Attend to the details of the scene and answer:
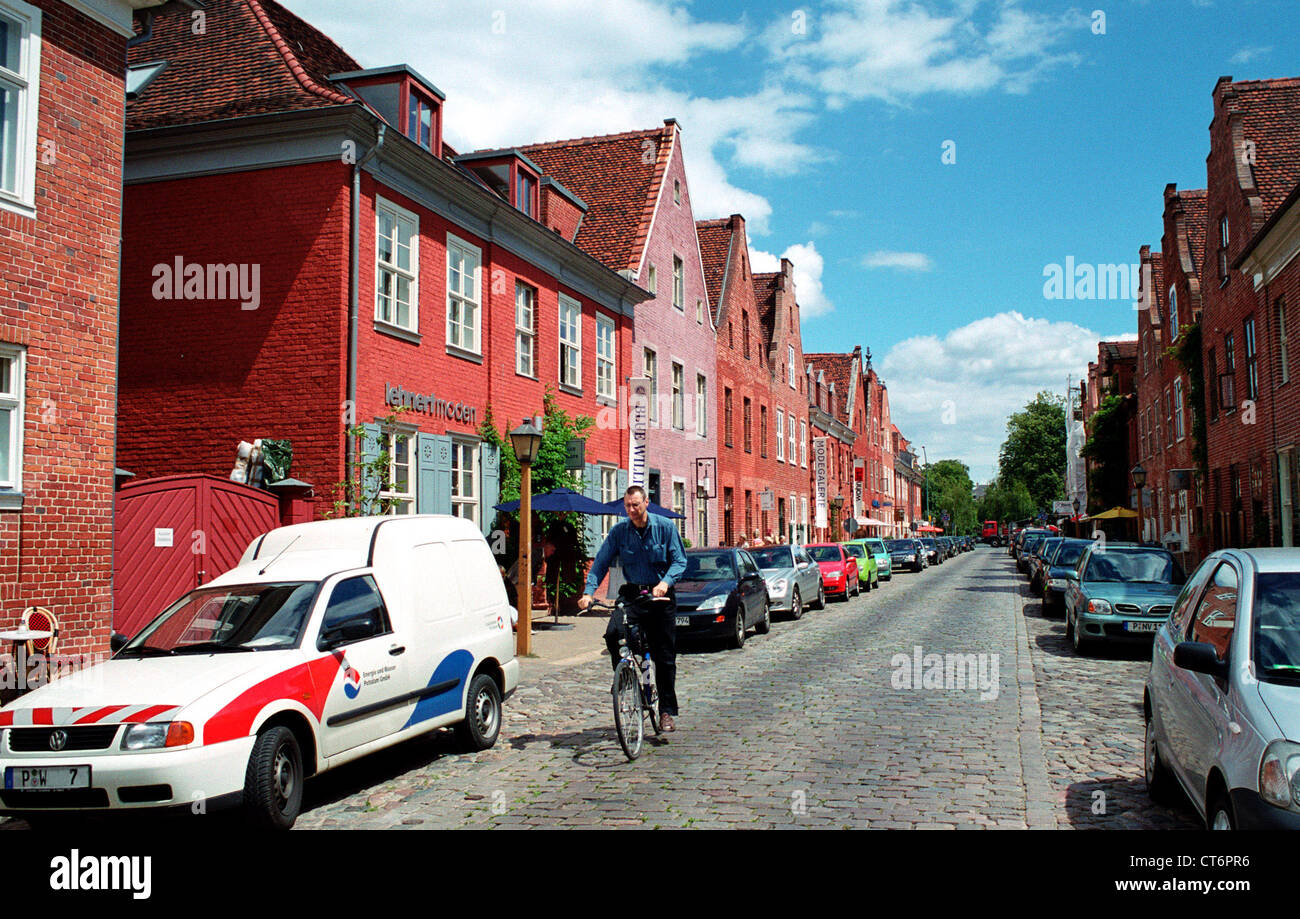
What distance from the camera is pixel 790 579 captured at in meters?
20.8

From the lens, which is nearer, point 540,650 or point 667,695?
point 667,695

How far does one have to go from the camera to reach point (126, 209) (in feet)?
52.2

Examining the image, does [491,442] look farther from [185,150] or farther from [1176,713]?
[1176,713]

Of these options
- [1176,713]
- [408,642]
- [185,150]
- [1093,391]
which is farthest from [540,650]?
[1093,391]

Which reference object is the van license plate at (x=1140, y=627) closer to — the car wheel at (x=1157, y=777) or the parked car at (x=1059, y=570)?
the parked car at (x=1059, y=570)

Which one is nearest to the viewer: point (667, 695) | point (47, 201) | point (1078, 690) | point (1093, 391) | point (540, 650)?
point (667, 695)

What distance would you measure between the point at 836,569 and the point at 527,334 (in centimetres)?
1086

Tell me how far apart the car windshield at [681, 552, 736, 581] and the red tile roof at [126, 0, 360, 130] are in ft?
28.4

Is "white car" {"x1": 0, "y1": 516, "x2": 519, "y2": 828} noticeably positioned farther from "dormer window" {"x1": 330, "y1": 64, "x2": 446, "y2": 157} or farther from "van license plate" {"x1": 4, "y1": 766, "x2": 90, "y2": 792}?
"dormer window" {"x1": 330, "y1": 64, "x2": 446, "y2": 157}

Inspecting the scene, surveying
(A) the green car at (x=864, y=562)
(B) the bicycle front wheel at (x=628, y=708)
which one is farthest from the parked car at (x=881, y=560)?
(B) the bicycle front wheel at (x=628, y=708)

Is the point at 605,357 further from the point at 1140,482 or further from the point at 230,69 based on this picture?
the point at 1140,482

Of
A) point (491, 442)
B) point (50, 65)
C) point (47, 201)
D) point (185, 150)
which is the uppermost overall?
point (185, 150)

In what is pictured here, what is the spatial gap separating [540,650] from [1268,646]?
38.1 ft

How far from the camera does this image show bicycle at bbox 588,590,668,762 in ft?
25.0
